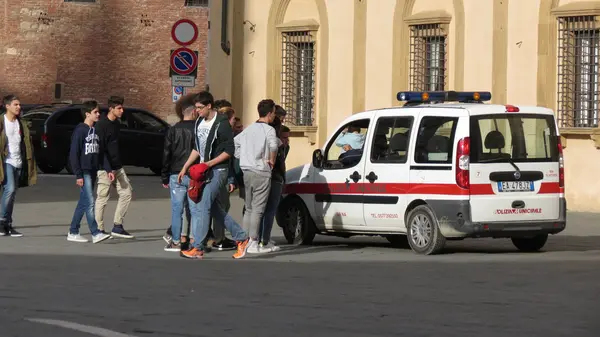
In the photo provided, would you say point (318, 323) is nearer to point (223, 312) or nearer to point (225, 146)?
point (223, 312)

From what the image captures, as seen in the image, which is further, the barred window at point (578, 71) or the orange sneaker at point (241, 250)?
the barred window at point (578, 71)

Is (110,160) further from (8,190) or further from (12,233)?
(12,233)

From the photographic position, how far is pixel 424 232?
17688mm

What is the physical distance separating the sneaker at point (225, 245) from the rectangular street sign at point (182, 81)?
9.82m

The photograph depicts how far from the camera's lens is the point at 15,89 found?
196ft

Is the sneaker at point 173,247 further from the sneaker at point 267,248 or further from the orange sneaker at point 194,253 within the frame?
the orange sneaker at point 194,253

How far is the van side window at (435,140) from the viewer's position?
1734cm

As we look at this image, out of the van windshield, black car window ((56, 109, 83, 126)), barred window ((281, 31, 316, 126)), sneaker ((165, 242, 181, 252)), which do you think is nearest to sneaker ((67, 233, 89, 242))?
sneaker ((165, 242, 181, 252))

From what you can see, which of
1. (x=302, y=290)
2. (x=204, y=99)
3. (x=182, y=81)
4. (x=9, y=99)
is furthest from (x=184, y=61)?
(x=302, y=290)

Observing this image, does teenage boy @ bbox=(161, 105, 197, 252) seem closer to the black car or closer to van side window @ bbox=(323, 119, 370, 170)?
van side window @ bbox=(323, 119, 370, 170)

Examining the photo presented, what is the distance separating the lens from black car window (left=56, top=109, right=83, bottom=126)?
38.8m

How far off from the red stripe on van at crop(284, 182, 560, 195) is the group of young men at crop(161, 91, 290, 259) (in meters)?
0.89

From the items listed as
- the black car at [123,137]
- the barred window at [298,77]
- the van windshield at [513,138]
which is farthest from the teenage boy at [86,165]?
the black car at [123,137]

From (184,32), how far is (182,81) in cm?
86
